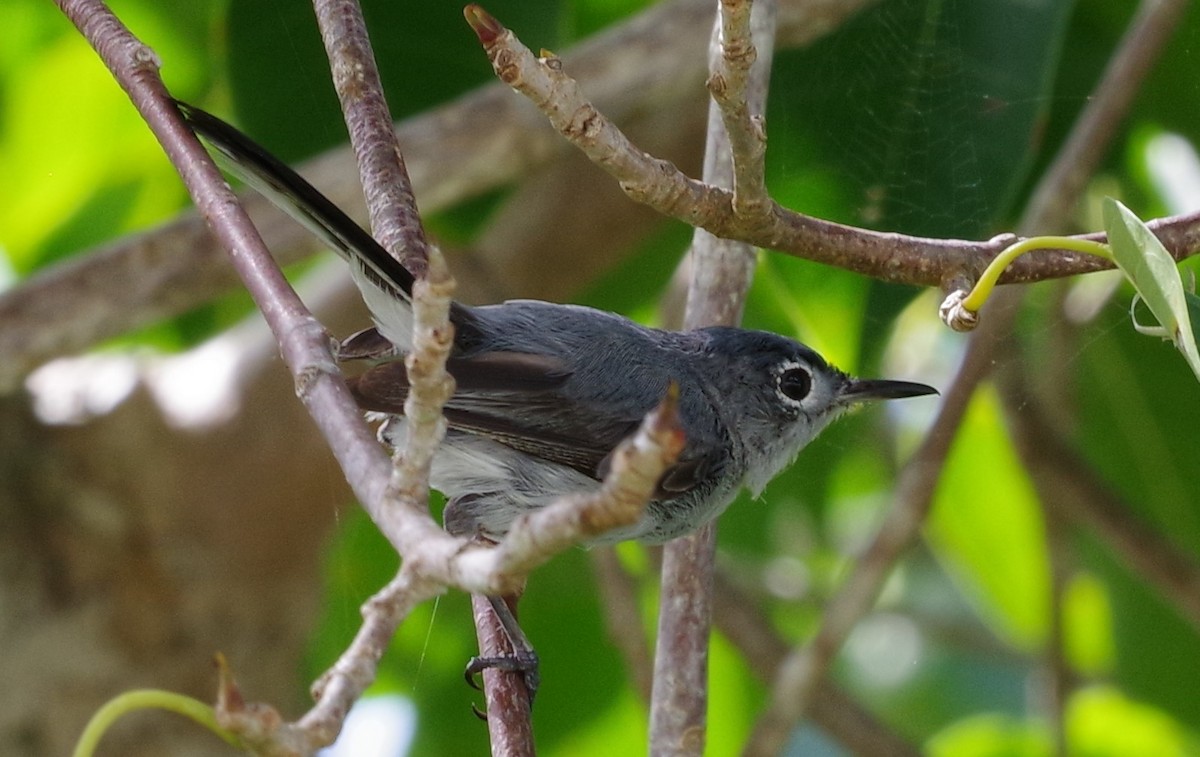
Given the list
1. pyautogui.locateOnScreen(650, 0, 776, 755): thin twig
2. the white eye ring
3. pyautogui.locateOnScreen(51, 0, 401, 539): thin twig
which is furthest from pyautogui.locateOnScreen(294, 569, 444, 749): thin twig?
the white eye ring

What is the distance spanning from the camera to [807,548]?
480 cm

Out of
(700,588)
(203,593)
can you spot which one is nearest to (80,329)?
(203,593)

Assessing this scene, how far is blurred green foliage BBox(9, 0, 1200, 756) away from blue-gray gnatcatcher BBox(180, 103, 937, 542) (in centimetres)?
33

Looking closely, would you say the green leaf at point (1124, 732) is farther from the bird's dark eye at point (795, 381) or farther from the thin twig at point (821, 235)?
the thin twig at point (821, 235)

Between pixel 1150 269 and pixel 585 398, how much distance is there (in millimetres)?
1153

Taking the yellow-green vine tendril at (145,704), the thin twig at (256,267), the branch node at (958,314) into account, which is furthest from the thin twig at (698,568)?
the yellow-green vine tendril at (145,704)

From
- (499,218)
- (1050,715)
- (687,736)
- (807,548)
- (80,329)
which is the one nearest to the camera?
(687,736)

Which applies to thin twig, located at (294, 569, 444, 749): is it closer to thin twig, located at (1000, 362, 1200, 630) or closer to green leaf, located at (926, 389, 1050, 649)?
thin twig, located at (1000, 362, 1200, 630)

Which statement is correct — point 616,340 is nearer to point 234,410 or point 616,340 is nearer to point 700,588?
point 700,588

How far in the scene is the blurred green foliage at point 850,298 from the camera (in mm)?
3037

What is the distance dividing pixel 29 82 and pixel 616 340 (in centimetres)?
225

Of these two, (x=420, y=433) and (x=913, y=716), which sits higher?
(x=913, y=716)

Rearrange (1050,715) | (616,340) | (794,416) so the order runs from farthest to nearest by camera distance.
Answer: (1050,715) < (794,416) < (616,340)

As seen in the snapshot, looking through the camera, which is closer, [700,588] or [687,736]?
[687,736]
